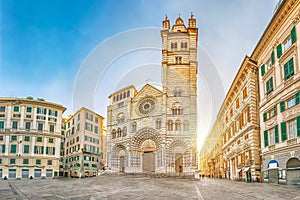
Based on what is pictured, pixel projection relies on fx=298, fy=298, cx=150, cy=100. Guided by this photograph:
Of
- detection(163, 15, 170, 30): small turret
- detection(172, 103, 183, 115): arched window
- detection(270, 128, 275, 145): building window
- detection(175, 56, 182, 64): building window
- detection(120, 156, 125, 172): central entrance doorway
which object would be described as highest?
detection(163, 15, 170, 30): small turret

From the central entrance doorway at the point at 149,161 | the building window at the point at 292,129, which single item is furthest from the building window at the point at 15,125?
the building window at the point at 292,129

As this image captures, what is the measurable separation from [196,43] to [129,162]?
24499 millimetres

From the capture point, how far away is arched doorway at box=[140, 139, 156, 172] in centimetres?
5147

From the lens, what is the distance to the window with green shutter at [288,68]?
20312 millimetres

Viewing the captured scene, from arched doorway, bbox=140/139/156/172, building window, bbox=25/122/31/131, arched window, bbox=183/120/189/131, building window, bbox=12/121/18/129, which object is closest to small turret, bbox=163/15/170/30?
arched window, bbox=183/120/189/131

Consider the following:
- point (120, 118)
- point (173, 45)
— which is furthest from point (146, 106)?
point (173, 45)

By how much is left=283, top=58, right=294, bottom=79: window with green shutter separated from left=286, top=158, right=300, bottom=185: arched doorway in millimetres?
5778

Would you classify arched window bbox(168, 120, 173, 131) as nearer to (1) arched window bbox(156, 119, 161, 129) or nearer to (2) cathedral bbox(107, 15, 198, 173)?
(2) cathedral bbox(107, 15, 198, 173)

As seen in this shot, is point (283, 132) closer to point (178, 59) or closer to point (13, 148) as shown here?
point (178, 59)

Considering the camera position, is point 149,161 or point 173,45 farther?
point 173,45

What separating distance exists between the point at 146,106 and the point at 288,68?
35.0 m

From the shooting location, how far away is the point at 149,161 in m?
51.8

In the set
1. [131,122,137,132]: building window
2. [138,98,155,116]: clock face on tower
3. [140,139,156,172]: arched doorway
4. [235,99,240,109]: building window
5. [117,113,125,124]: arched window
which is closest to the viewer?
[235,99,240,109]: building window

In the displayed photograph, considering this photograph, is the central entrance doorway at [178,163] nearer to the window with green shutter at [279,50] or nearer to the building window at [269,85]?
the building window at [269,85]
